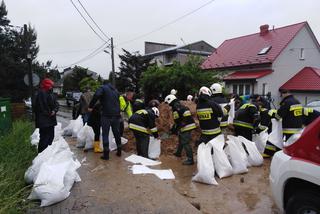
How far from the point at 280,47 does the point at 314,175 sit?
25.9 metres

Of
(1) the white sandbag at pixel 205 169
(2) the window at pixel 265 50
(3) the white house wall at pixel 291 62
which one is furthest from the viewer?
(2) the window at pixel 265 50

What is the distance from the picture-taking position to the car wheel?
3309 millimetres

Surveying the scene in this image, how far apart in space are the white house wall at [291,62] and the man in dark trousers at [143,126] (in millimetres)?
20149

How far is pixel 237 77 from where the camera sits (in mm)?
27672

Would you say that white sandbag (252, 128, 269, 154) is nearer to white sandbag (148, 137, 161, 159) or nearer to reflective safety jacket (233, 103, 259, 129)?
reflective safety jacket (233, 103, 259, 129)

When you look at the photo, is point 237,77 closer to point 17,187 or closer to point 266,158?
point 266,158

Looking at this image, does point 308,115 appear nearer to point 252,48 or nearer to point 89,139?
point 89,139

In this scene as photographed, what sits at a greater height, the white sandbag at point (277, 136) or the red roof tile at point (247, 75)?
the red roof tile at point (247, 75)

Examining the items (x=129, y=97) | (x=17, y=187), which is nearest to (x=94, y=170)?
(x=17, y=187)

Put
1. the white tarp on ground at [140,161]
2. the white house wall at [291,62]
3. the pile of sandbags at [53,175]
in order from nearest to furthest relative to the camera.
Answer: the pile of sandbags at [53,175]
the white tarp on ground at [140,161]
the white house wall at [291,62]

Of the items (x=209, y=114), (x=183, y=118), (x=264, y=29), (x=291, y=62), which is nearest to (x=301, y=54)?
(x=291, y=62)

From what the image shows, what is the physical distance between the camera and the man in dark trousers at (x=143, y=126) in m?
7.41

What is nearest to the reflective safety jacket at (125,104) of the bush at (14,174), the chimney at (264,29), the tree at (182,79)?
the bush at (14,174)

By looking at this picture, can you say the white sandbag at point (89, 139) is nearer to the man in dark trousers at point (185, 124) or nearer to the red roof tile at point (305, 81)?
the man in dark trousers at point (185, 124)
